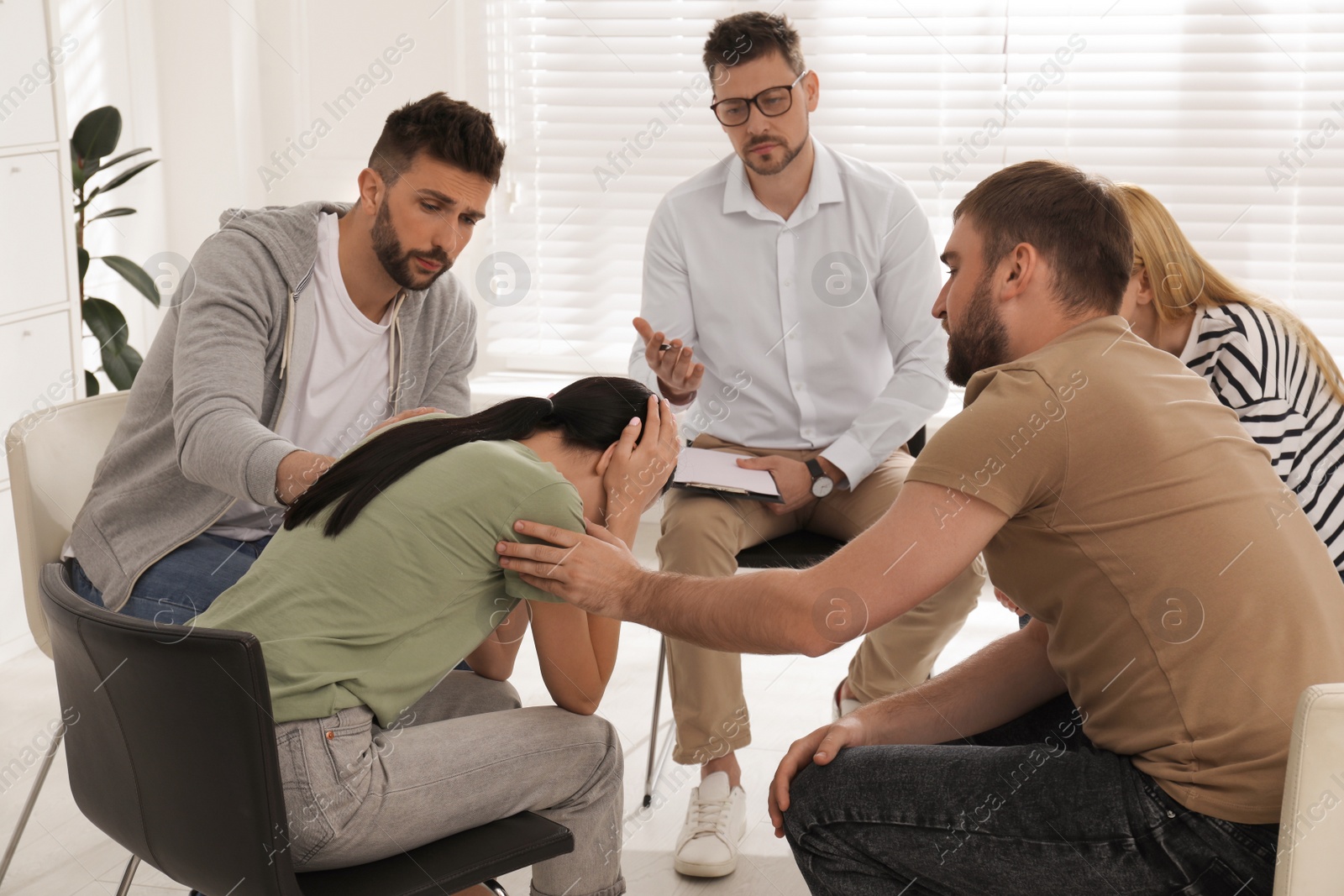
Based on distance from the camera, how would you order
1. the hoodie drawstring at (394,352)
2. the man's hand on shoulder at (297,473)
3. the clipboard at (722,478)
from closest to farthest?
1. the man's hand on shoulder at (297,473)
2. the hoodie drawstring at (394,352)
3. the clipboard at (722,478)

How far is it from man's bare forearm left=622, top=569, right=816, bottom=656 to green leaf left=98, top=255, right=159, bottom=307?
7.74 feet

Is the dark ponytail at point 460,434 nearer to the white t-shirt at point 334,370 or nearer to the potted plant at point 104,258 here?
the white t-shirt at point 334,370

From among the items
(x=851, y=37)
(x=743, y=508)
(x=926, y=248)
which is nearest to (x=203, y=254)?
(x=743, y=508)

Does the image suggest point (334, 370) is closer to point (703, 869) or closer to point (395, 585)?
point (395, 585)

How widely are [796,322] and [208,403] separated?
1.29 metres

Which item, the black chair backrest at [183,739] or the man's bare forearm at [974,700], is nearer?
the black chair backrest at [183,739]

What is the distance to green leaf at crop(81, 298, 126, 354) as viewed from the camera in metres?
3.14

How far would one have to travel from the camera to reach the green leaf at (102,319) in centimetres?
314

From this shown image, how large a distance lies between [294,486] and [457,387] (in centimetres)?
66

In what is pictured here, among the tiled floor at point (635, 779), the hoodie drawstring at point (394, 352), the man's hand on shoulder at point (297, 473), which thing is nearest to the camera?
the man's hand on shoulder at point (297, 473)

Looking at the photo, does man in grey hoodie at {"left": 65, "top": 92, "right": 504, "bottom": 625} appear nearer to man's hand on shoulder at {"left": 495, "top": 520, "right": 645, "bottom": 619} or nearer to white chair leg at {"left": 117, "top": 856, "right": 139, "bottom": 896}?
white chair leg at {"left": 117, "top": 856, "right": 139, "bottom": 896}

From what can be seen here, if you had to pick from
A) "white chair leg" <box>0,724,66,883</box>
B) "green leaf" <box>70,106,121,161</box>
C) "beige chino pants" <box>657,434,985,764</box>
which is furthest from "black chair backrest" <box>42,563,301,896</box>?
"green leaf" <box>70,106,121,161</box>

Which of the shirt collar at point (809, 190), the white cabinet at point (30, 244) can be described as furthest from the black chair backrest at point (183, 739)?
the white cabinet at point (30, 244)

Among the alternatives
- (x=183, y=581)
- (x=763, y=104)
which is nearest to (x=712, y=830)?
(x=183, y=581)
